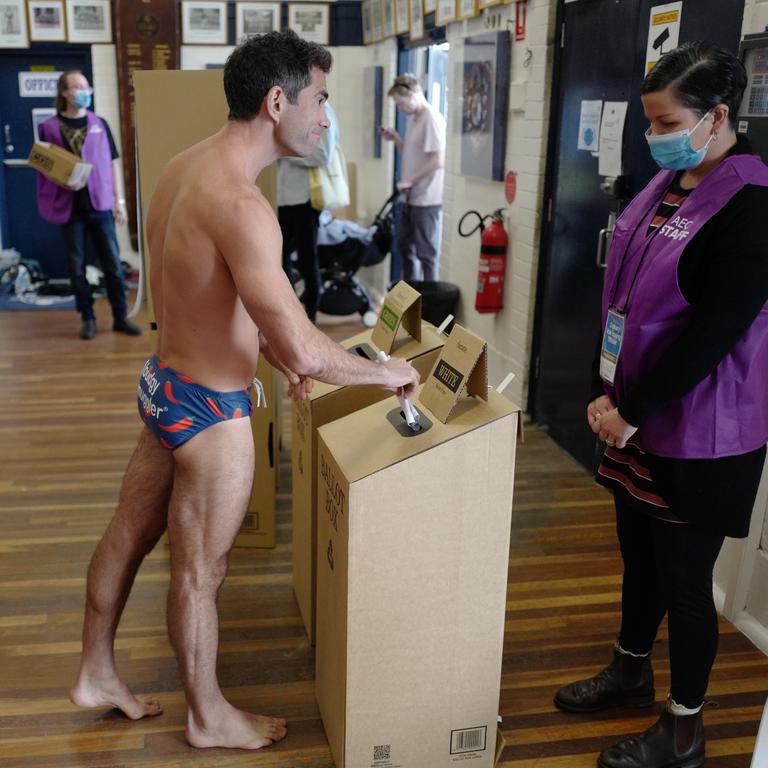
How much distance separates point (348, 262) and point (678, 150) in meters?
4.50

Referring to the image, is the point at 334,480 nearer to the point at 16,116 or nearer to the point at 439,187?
the point at 439,187

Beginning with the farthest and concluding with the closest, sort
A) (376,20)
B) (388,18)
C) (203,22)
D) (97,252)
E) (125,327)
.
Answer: (203,22) → (376,20) → (388,18) → (125,327) → (97,252)

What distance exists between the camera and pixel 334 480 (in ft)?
6.04

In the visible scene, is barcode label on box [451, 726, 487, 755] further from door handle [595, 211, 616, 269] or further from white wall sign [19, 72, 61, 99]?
white wall sign [19, 72, 61, 99]

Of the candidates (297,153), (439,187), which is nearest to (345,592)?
(297,153)

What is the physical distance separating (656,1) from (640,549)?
2072 millimetres

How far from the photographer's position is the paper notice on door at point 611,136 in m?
3.36

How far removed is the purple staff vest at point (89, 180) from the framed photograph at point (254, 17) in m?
2.43

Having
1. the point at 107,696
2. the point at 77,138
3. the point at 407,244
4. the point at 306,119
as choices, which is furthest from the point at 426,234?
the point at 107,696

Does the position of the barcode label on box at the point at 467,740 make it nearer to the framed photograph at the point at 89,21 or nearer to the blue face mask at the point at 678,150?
the blue face mask at the point at 678,150

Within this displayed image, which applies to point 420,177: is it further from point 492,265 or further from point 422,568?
point 422,568

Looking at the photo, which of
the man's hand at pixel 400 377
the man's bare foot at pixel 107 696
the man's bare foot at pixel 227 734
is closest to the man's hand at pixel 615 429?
the man's hand at pixel 400 377

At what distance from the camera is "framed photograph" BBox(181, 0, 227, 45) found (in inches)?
293

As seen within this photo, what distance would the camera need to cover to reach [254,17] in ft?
24.8
